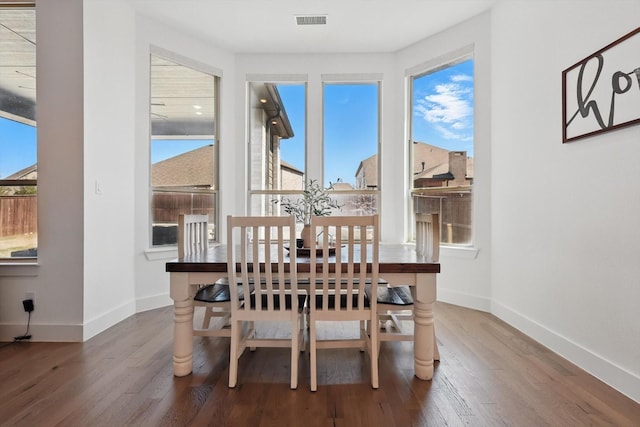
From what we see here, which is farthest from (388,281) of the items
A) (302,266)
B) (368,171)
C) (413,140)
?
(413,140)

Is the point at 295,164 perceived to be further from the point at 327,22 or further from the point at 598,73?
the point at 598,73

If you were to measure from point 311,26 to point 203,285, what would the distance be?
9.60ft

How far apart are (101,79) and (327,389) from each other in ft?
9.91

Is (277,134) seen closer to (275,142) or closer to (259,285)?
(275,142)

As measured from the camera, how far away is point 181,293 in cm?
208

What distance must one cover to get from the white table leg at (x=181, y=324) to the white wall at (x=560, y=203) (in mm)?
2515

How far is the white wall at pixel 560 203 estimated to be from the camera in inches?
76.8

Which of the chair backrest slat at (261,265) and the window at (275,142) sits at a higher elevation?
the window at (275,142)

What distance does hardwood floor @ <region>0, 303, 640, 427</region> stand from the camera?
1694 mm

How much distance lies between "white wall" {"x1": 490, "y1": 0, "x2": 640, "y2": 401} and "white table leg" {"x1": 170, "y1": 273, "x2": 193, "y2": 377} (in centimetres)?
251

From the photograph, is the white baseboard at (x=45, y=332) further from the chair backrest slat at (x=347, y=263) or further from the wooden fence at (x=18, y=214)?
the chair backrest slat at (x=347, y=263)

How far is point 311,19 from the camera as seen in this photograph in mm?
3562

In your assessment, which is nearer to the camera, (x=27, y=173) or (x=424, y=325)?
(x=424, y=325)

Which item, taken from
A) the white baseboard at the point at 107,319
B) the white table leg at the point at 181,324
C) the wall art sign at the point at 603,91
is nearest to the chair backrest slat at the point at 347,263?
the white table leg at the point at 181,324
